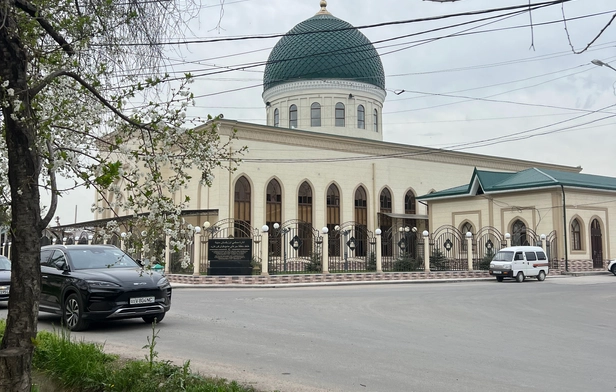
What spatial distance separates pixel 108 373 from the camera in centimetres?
543

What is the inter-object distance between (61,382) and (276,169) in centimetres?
2916

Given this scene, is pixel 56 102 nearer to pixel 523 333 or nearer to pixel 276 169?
pixel 523 333

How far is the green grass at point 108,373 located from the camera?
16.5 ft

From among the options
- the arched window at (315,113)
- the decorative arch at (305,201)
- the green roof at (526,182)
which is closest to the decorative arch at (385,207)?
the green roof at (526,182)

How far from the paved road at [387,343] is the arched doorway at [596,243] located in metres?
19.0

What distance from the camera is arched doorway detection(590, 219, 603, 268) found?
105 ft

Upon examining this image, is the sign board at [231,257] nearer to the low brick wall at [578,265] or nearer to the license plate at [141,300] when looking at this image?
the license plate at [141,300]

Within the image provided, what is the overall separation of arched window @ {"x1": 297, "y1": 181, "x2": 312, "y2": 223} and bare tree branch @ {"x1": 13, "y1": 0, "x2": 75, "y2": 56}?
98.8 feet

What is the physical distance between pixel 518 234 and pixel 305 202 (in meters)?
12.9

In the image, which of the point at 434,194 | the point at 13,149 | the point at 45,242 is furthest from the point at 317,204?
the point at 13,149

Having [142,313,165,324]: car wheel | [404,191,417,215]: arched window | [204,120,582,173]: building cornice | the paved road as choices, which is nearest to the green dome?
[204,120,582,173]: building cornice

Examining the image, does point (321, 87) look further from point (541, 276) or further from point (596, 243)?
point (596, 243)

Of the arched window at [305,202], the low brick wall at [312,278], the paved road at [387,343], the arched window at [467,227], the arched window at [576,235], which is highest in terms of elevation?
the arched window at [305,202]

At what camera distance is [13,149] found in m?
4.50
